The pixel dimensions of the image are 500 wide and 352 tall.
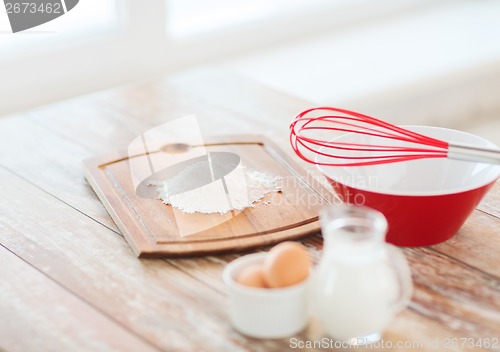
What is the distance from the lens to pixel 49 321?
923mm

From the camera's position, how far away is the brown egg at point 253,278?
0.86 m

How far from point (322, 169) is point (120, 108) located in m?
0.67

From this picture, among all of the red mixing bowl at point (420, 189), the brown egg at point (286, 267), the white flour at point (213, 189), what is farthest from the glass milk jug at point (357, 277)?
the white flour at point (213, 189)

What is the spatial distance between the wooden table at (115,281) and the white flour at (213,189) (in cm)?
11

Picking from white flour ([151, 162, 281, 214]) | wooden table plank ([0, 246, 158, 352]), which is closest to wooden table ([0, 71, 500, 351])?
wooden table plank ([0, 246, 158, 352])

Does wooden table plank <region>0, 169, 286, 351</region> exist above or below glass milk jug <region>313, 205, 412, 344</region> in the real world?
below

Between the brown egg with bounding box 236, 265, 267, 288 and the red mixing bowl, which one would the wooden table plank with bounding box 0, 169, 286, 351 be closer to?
the brown egg with bounding box 236, 265, 267, 288

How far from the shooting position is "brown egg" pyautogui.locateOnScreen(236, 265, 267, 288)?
0.86 meters

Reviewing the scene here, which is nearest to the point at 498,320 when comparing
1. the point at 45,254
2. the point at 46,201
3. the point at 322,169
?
the point at 322,169

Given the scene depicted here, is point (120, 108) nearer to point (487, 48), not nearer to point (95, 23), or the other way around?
point (95, 23)

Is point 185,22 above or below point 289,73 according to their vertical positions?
above

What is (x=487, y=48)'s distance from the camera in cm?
265

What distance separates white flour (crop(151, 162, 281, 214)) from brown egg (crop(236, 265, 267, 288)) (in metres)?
0.27

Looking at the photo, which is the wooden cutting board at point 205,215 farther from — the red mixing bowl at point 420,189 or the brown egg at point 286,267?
the brown egg at point 286,267
